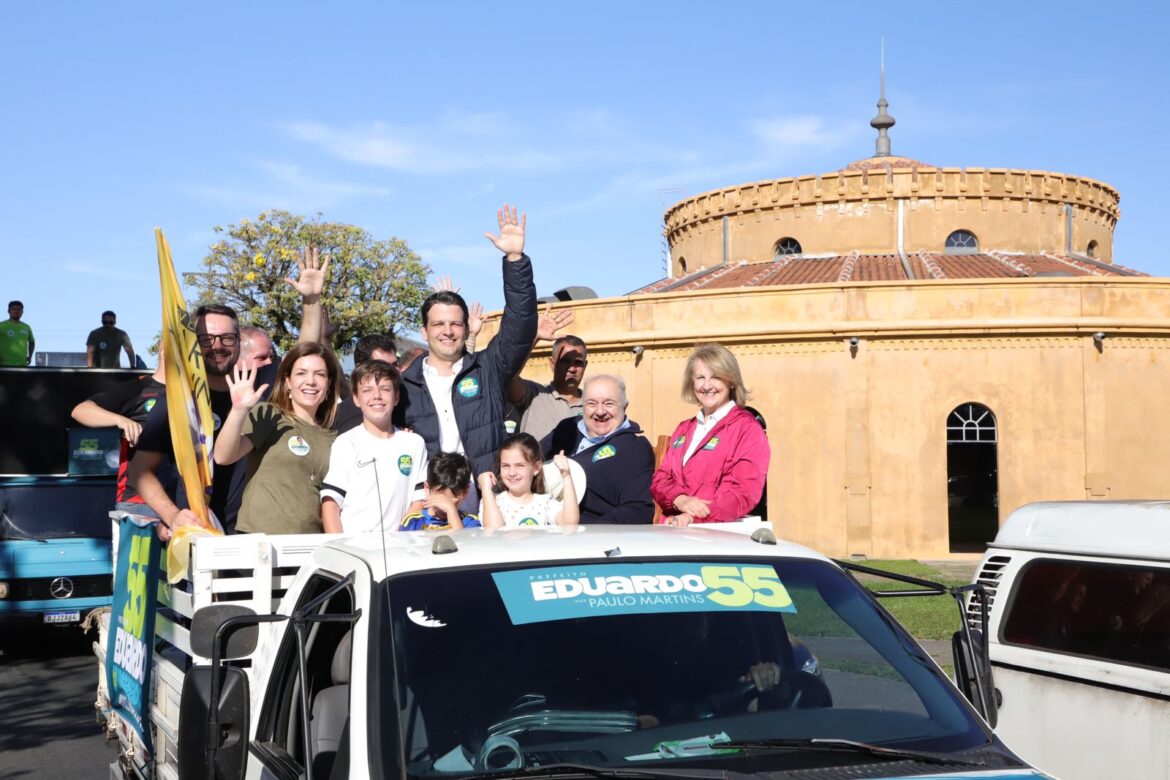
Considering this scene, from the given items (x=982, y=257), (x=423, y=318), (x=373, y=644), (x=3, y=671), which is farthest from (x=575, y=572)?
(x=982, y=257)

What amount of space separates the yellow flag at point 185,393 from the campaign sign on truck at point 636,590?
8.20ft

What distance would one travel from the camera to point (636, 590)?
3518mm

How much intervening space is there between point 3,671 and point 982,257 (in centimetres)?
2921

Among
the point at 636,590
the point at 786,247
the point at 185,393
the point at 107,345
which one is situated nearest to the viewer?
the point at 636,590

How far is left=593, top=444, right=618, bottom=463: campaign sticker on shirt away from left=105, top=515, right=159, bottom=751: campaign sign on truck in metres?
2.41

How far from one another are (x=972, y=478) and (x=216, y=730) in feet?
126

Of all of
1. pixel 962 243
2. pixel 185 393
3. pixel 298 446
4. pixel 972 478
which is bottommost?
pixel 972 478

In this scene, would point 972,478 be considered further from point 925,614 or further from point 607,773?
point 607,773

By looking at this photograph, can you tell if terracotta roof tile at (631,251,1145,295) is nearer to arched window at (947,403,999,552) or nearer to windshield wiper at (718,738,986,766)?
arched window at (947,403,999,552)

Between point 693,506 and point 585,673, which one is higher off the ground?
point 693,506

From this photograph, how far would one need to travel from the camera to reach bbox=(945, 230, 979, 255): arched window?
36.2m

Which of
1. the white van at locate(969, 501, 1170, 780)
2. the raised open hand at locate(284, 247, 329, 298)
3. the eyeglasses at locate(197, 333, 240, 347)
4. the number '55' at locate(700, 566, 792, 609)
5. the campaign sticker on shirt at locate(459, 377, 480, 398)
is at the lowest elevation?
the white van at locate(969, 501, 1170, 780)

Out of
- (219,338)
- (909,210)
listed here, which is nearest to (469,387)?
(219,338)

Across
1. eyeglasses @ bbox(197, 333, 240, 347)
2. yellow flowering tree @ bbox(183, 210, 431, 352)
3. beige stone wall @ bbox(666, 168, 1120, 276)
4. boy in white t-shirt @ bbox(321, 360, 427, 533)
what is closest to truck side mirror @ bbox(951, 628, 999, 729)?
boy in white t-shirt @ bbox(321, 360, 427, 533)
